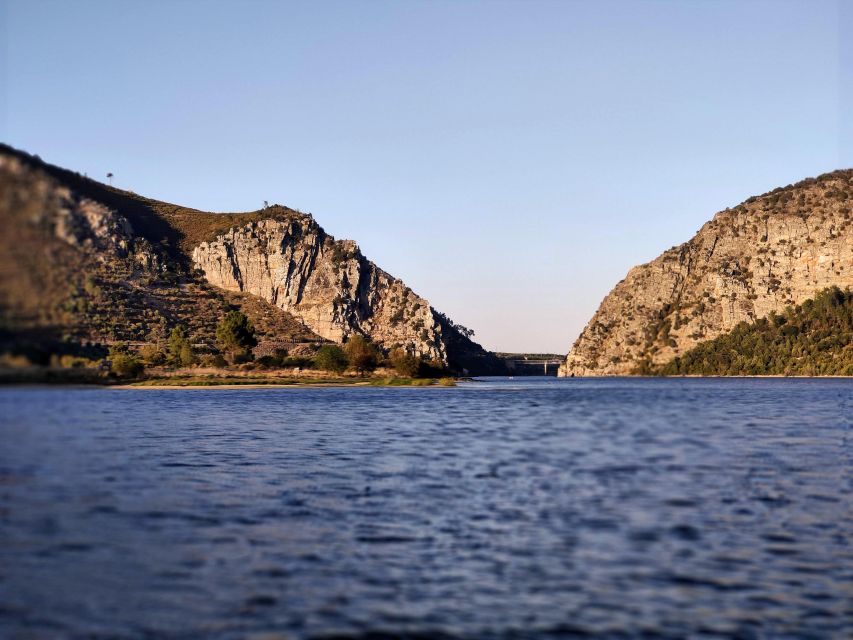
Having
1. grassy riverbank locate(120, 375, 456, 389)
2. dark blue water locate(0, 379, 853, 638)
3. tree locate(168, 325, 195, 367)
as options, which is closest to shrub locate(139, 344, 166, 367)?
tree locate(168, 325, 195, 367)

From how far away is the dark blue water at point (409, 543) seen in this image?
52.2ft

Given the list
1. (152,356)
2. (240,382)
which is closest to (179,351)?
(152,356)

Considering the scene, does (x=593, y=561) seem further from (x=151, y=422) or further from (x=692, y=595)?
(x=151, y=422)

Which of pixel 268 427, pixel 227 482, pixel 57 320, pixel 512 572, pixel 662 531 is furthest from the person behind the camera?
pixel 268 427

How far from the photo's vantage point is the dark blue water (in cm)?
1591

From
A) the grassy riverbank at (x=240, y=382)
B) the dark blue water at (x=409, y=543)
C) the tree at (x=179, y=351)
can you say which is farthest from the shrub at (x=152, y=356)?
the dark blue water at (x=409, y=543)

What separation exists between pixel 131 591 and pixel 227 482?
1623cm

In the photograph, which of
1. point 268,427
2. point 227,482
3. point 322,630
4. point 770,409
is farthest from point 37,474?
point 770,409

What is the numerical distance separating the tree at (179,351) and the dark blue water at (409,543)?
139 metres

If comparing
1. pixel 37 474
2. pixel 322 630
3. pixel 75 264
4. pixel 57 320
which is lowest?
pixel 322 630

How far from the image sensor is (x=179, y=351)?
182 meters

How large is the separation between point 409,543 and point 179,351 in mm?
167333

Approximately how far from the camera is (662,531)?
23.8m

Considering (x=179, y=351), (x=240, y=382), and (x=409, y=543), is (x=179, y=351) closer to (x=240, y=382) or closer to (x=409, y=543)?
(x=240, y=382)
